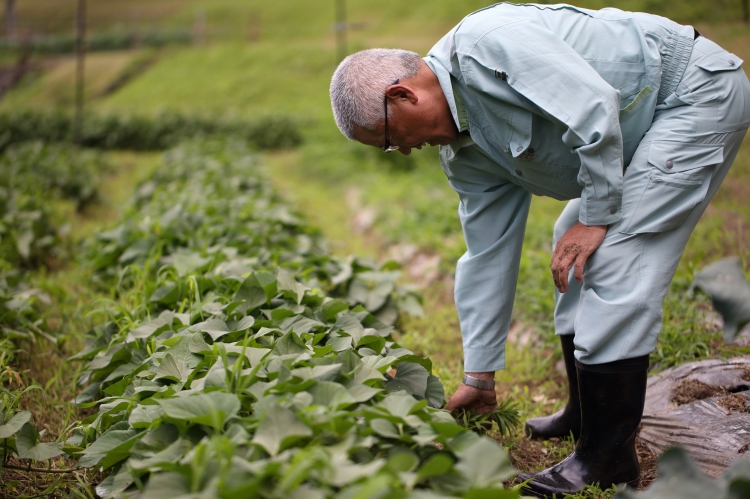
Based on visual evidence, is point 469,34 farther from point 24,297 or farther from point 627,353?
point 24,297

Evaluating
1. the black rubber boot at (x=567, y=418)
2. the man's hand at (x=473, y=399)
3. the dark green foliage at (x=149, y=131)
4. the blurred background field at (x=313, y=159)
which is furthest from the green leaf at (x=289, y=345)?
the dark green foliage at (x=149, y=131)

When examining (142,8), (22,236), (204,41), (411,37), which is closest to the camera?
(22,236)

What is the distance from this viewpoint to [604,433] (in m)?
1.61

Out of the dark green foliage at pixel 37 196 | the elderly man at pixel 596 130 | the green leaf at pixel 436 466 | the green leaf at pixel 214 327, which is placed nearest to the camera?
the green leaf at pixel 436 466

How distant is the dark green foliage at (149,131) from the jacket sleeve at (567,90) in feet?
28.7

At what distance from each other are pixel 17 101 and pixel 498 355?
16.2 m

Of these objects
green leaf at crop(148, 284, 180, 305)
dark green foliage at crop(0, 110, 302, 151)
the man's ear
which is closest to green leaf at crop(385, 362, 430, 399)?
the man's ear

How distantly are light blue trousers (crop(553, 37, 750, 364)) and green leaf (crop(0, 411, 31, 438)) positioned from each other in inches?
54.0

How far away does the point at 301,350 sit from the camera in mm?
1615

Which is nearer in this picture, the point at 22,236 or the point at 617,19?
the point at 617,19

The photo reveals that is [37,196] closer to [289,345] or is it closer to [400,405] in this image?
[289,345]

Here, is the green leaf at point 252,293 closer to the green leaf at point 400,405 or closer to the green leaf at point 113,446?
the green leaf at point 113,446

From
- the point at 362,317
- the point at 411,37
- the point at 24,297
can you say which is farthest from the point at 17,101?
the point at 362,317

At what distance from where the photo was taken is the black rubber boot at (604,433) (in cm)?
156
